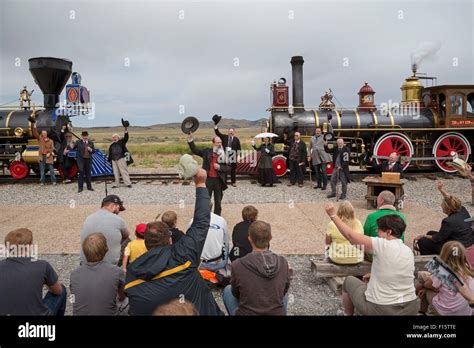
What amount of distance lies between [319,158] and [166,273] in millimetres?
9233

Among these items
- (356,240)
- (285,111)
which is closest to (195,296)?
(356,240)

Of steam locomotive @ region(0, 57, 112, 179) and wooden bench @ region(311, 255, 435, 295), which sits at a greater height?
steam locomotive @ region(0, 57, 112, 179)

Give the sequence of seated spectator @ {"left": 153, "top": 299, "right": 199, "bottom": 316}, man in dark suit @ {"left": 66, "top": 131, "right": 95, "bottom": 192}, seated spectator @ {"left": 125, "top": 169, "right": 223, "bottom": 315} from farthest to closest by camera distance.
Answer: man in dark suit @ {"left": 66, "top": 131, "right": 95, "bottom": 192} < seated spectator @ {"left": 125, "top": 169, "right": 223, "bottom": 315} < seated spectator @ {"left": 153, "top": 299, "right": 199, "bottom": 316}

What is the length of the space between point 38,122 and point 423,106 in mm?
14022

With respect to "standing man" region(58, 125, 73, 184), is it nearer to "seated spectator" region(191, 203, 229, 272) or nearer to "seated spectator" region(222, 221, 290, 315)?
"seated spectator" region(191, 203, 229, 272)

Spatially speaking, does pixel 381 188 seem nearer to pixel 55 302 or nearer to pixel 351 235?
pixel 351 235

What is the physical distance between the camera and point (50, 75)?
13211mm

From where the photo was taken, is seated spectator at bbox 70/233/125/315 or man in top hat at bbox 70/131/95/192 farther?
→ man in top hat at bbox 70/131/95/192

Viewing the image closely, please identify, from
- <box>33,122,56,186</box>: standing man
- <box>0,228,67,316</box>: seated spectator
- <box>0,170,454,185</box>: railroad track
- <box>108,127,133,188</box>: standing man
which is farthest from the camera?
<box>0,170,454,185</box>: railroad track

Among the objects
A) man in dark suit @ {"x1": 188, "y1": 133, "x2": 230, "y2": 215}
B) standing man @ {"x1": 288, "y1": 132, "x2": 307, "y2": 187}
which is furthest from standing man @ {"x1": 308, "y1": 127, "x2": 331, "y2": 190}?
man in dark suit @ {"x1": 188, "y1": 133, "x2": 230, "y2": 215}

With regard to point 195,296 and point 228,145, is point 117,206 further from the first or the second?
point 228,145

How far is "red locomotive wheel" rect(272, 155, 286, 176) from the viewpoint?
13.0 meters

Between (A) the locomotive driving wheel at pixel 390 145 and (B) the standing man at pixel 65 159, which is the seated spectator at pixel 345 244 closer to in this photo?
(A) the locomotive driving wheel at pixel 390 145

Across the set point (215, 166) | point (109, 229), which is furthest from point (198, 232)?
point (215, 166)
